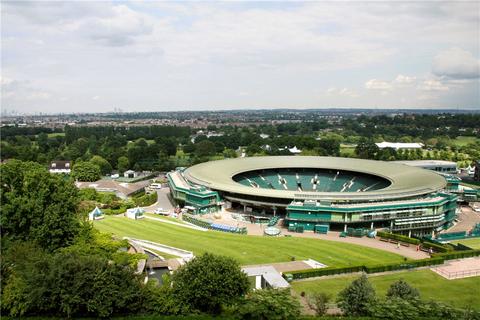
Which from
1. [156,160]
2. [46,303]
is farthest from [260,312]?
[156,160]

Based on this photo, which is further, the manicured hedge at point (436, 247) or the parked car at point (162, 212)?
the parked car at point (162, 212)

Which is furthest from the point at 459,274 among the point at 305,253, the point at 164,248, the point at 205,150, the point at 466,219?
the point at 205,150

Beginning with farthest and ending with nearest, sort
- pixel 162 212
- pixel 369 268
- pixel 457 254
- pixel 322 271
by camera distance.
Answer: pixel 162 212 < pixel 457 254 < pixel 369 268 < pixel 322 271

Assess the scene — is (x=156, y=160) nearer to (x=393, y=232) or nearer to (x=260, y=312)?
(x=393, y=232)

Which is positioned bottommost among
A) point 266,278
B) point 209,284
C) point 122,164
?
point 122,164

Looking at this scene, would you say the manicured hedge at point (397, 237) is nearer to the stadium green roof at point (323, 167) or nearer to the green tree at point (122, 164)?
the stadium green roof at point (323, 167)

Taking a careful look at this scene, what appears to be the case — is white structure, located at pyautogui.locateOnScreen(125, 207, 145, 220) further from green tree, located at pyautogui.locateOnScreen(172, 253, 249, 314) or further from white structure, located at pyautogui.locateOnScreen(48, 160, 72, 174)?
white structure, located at pyautogui.locateOnScreen(48, 160, 72, 174)

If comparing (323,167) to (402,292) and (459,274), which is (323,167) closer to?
(459,274)

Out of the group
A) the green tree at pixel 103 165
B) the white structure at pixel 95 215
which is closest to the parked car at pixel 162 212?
the white structure at pixel 95 215
